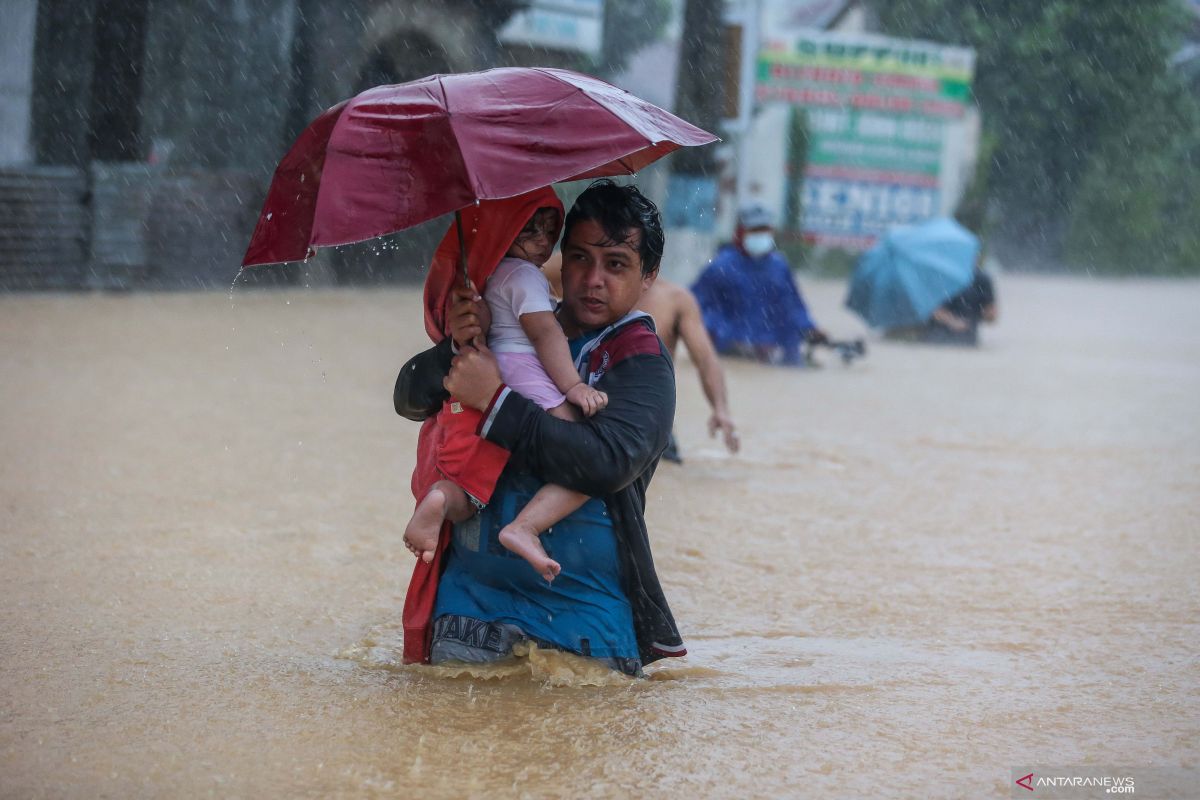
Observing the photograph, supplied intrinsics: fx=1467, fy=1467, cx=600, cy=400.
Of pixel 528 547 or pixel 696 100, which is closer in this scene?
pixel 528 547

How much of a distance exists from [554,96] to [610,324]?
0.64m

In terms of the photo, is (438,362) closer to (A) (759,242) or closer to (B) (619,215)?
(B) (619,215)

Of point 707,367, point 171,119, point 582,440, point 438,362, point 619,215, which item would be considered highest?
point 171,119

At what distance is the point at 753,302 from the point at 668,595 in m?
7.82

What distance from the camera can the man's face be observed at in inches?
144

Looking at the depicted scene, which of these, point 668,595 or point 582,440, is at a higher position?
point 582,440

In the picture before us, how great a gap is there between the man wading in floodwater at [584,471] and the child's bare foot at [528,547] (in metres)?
0.14

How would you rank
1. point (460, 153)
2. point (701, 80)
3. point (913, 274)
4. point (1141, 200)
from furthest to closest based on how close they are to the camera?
point (1141, 200) → point (913, 274) → point (701, 80) → point (460, 153)

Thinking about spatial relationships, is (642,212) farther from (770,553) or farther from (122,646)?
(770,553)

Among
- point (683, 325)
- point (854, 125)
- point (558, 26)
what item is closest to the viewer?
point (683, 325)

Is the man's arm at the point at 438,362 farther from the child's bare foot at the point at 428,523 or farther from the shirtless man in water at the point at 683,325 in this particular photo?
the shirtless man in water at the point at 683,325

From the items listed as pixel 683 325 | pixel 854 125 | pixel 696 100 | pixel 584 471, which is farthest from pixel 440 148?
pixel 854 125

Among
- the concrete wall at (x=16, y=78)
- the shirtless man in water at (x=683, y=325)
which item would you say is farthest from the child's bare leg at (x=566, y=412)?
the concrete wall at (x=16, y=78)

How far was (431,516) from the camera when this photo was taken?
11.8 feet
